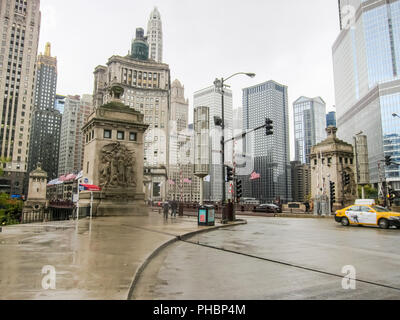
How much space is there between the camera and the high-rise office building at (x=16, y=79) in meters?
104

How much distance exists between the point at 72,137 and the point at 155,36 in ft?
257

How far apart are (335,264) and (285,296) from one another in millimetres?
3527

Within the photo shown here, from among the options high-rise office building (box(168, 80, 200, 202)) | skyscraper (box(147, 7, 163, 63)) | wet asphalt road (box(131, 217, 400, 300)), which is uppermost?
skyscraper (box(147, 7, 163, 63))

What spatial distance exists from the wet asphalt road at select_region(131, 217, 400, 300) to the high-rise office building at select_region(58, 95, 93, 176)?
178m

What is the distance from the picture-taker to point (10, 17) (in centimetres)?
10719

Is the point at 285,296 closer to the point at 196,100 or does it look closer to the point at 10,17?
the point at 10,17

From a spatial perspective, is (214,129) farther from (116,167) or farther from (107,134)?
(116,167)

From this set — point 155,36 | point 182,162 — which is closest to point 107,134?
point 182,162

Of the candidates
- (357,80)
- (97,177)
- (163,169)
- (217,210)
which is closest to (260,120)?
(357,80)

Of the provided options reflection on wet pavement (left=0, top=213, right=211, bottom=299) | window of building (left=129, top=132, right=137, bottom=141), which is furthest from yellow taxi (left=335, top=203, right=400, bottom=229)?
window of building (left=129, top=132, right=137, bottom=141)

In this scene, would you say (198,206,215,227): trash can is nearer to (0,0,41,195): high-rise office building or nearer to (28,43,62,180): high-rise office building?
(0,0,41,195): high-rise office building

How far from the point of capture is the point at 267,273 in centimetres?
673

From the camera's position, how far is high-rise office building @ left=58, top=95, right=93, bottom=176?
574 feet

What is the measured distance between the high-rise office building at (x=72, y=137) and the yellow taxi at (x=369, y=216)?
17179cm
